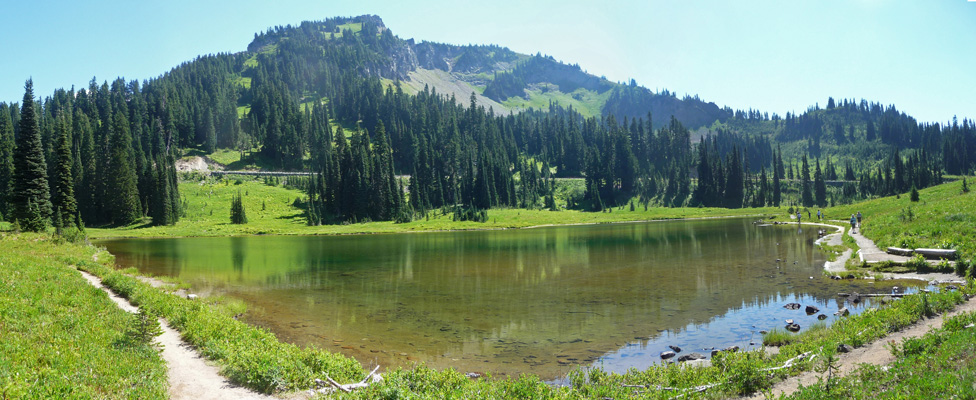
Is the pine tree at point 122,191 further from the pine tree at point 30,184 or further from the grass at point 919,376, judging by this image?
the grass at point 919,376

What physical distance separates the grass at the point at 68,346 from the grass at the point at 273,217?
78.5m

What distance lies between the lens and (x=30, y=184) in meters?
57.6

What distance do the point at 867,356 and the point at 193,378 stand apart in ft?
58.0

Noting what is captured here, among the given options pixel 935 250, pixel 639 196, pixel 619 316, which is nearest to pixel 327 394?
pixel 619 316

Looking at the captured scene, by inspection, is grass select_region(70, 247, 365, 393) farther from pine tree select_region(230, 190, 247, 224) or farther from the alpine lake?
pine tree select_region(230, 190, 247, 224)

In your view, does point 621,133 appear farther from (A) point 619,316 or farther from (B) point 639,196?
(A) point 619,316

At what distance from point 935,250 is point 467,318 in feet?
90.6

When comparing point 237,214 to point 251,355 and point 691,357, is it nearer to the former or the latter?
point 251,355

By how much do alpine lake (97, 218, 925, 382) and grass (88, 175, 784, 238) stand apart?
5250 centimetres

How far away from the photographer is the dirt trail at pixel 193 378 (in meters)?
12.2

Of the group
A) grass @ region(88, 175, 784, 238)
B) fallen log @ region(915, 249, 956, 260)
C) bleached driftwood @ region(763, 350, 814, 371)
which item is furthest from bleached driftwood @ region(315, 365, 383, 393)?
grass @ region(88, 175, 784, 238)

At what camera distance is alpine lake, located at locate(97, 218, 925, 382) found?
18594 mm

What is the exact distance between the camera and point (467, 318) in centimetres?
2373

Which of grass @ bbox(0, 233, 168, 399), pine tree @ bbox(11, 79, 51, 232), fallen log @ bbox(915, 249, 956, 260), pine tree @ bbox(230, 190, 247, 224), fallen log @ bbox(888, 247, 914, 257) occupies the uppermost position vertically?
pine tree @ bbox(11, 79, 51, 232)
